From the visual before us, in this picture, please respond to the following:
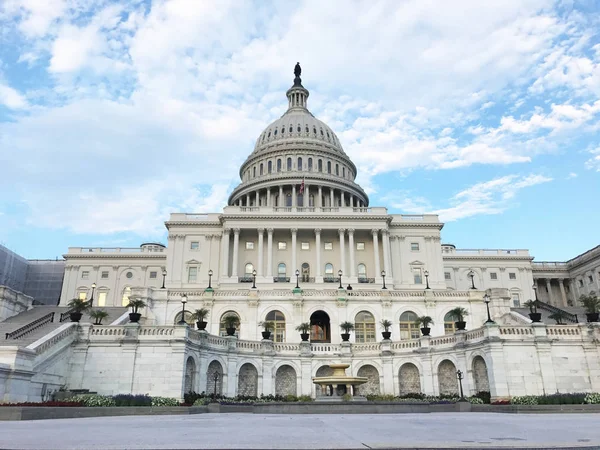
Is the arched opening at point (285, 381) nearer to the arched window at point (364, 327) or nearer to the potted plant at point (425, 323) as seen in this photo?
the potted plant at point (425, 323)

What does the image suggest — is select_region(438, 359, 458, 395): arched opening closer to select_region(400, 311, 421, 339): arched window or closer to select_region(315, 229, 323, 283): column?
select_region(400, 311, 421, 339): arched window

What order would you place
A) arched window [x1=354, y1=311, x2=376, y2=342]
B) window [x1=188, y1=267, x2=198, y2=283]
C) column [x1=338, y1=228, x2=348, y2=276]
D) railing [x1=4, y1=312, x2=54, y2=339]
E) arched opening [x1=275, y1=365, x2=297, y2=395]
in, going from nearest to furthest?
1. railing [x1=4, y1=312, x2=54, y2=339]
2. arched opening [x1=275, y1=365, x2=297, y2=395]
3. arched window [x1=354, y1=311, x2=376, y2=342]
4. column [x1=338, y1=228, x2=348, y2=276]
5. window [x1=188, y1=267, x2=198, y2=283]

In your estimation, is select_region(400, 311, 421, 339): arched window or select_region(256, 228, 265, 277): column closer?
select_region(400, 311, 421, 339): arched window

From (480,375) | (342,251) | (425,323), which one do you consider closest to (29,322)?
(425,323)

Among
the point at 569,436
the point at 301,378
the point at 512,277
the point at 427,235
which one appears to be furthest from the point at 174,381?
the point at 512,277

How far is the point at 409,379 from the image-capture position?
40.9 meters

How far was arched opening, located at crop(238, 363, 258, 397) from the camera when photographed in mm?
39219

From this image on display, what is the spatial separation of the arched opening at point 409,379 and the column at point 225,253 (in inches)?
1695

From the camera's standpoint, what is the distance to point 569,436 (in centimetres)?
1247

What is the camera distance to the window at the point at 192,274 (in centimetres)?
8394

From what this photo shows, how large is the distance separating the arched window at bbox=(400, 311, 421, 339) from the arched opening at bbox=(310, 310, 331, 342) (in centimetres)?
770

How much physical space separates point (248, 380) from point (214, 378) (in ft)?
12.8

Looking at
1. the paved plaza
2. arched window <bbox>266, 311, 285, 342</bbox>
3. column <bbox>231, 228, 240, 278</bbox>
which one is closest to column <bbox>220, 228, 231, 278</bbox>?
column <bbox>231, 228, 240, 278</bbox>

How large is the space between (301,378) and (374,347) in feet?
22.7
